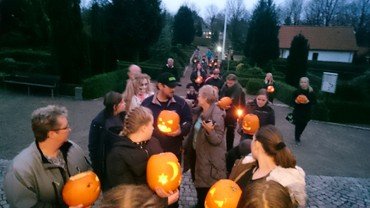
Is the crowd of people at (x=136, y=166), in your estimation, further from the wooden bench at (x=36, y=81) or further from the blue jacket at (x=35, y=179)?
the wooden bench at (x=36, y=81)

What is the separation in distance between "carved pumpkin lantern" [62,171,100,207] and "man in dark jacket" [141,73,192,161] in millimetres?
2076

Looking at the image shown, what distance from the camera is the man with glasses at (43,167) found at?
266 cm

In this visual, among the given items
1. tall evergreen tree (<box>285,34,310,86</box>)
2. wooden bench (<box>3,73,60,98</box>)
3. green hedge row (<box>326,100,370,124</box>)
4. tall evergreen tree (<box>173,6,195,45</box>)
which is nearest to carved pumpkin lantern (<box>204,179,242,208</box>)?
green hedge row (<box>326,100,370,124</box>)

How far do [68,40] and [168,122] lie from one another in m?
13.5

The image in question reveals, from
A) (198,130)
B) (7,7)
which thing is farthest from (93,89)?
(7,7)

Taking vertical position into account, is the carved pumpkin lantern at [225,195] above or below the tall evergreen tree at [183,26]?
below

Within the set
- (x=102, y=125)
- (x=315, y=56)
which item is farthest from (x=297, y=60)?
(x=315, y=56)

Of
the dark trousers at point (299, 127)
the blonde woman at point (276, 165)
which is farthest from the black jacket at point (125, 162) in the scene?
the dark trousers at point (299, 127)

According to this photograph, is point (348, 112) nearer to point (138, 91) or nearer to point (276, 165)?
point (138, 91)

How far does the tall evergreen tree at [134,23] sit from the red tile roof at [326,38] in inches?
1226

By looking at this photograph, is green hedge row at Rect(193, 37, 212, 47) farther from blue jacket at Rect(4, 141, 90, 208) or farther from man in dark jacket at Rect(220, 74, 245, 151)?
blue jacket at Rect(4, 141, 90, 208)

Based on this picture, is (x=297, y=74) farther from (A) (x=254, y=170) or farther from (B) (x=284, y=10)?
(B) (x=284, y=10)

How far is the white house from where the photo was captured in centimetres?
5112

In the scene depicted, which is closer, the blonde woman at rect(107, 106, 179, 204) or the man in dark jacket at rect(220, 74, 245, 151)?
the blonde woman at rect(107, 106, 179, 204)
